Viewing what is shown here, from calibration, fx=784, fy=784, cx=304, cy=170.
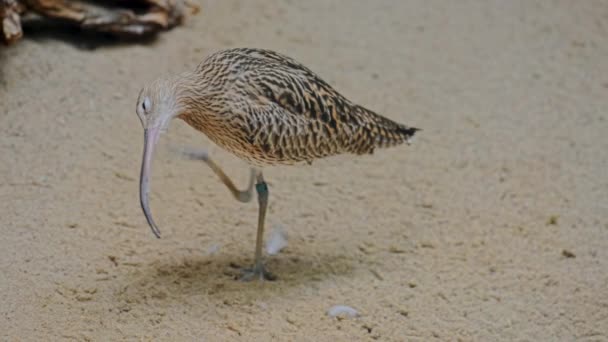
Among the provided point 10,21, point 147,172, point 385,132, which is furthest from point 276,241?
point 10,21

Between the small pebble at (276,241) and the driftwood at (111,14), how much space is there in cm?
243

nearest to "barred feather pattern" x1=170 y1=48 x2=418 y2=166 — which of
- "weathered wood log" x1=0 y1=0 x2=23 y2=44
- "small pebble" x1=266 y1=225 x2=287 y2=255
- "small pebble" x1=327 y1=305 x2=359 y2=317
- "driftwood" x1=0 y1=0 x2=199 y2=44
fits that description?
"small pebble" x1=266 y1=225 x2=287 y2=255

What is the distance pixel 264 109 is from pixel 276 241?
113 cm

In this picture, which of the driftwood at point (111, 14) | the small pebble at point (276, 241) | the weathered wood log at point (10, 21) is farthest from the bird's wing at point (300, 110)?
the driftwood at point (111, 14)

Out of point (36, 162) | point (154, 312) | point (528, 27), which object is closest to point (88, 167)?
point (36, 162)

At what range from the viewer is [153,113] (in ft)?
13.5

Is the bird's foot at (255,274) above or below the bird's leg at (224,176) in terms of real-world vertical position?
below

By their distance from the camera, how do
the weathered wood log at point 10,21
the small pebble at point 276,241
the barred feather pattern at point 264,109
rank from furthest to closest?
the weathered wood log at point 10,21, the small pebble at point 276,241, the barred feather pattern at point 264,109

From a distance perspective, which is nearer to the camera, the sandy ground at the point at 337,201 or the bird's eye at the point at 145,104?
the bird's eye at the point at 145,104

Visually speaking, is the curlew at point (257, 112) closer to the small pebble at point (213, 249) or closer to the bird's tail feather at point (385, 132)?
the bird's tail feather at point (385, 132)

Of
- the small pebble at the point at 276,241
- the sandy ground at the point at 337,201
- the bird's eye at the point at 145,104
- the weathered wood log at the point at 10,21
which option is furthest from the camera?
the weathered wood log at the point at 10,21

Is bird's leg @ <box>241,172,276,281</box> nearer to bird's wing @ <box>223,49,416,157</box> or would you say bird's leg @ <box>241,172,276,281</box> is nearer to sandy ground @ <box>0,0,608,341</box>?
sandy ground @ <box>0,0,608,341</box>

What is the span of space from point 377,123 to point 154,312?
1.85m

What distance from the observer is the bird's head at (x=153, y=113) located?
4.01 m
